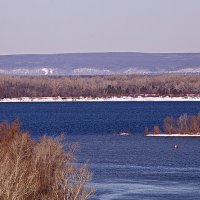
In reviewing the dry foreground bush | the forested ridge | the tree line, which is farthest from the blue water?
the forested ridge

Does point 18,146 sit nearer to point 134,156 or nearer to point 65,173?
point 65,173

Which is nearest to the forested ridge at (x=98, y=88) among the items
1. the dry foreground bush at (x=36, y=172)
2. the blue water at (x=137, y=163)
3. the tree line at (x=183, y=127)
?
the blue water at (x=137, y=163)

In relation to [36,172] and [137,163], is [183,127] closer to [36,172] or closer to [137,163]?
[137,163]

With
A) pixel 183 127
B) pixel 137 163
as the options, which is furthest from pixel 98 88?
pixel 137 163

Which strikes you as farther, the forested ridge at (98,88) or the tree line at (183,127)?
the forested ridge at (98,88)

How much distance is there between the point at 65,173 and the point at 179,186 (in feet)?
35.7

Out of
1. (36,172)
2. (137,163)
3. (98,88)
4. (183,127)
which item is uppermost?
(36,172)

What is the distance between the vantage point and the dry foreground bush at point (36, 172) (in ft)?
85.4

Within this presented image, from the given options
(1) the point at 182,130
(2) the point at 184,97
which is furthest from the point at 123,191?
(2) the point at 184,97

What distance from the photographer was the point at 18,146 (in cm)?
3662

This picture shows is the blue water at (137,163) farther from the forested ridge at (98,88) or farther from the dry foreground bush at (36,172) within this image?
the forested ridge at (98,88)

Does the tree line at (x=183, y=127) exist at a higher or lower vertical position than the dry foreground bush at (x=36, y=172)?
lower

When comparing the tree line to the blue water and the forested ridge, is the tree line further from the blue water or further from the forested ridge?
the forested ridge

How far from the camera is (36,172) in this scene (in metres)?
29.9
